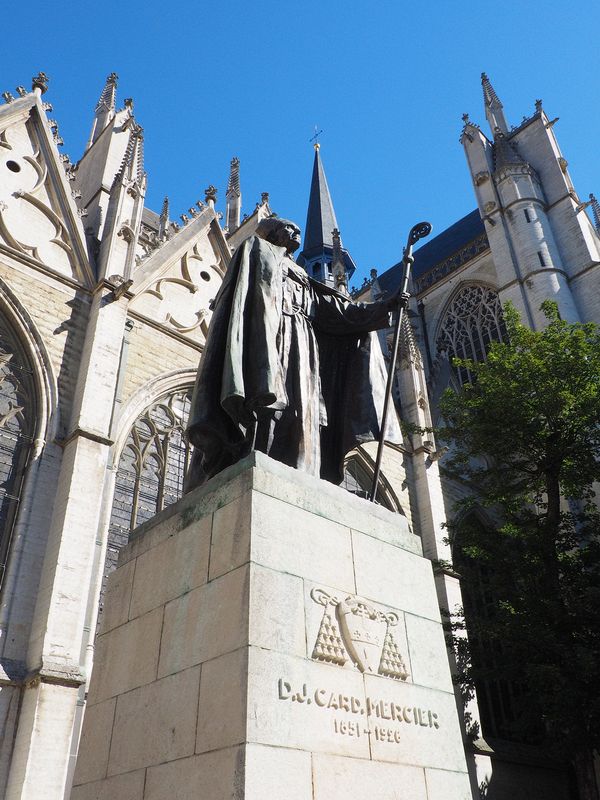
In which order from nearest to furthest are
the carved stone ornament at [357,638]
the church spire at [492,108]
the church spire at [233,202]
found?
the carved stone ornament at [357,638] → the church spire at [233,202] → the church spire at [492,108]

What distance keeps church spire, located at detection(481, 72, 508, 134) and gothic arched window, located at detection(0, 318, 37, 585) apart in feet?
74.8

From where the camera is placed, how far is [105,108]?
1736 cm

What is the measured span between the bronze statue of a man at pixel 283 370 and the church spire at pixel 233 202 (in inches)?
577

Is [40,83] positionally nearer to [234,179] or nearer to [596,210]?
[234,179]

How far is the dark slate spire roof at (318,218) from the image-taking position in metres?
40.8

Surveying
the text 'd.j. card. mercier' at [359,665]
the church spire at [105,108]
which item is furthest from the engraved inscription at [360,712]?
the church spire at [105,108]

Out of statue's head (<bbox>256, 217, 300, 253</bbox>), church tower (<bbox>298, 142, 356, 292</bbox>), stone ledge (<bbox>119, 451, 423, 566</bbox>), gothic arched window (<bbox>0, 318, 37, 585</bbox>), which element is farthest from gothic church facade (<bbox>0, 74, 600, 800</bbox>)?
church tower (<bbox>298, 142, 356, 292</bbox>)

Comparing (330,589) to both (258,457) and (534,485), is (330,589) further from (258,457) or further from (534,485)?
(534,485)

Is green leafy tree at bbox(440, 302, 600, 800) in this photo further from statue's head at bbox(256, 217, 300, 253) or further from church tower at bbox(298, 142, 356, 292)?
church tower at bbox(298, 142, 356, 292)

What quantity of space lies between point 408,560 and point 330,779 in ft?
4.11

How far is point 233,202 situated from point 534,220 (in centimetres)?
1058

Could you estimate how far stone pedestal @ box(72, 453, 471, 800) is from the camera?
8.42 feet

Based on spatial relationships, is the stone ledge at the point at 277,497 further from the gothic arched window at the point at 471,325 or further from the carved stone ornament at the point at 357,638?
the gothic arched window at the point at 471,325

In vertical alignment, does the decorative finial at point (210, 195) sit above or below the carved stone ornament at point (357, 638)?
above
